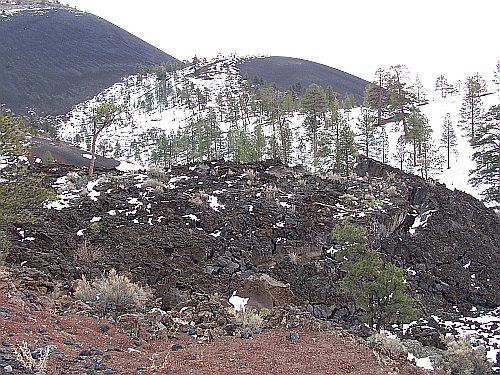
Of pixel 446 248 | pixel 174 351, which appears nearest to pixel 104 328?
pixel 174 351

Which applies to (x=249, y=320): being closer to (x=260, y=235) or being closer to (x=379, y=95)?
(x=260, y=235)

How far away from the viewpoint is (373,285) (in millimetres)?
12258

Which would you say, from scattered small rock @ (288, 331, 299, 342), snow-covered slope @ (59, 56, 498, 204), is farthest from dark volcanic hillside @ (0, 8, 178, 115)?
scattered small rock @ (288, 331, 299, 342)

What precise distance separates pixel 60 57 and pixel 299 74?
62782 millimetres

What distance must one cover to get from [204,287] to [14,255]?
514cm

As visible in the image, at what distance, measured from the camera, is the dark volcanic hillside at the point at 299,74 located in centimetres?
11694

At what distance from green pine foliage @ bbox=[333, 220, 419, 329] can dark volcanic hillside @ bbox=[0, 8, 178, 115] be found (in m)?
89.7

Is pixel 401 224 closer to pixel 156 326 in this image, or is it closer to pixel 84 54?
pixel 156 326

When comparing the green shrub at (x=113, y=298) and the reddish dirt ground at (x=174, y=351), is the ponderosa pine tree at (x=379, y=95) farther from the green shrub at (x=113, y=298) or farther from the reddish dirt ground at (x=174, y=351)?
the reddish dirt ground at (x=174, y=351)

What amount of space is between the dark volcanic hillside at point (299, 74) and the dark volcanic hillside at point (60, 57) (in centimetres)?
3274

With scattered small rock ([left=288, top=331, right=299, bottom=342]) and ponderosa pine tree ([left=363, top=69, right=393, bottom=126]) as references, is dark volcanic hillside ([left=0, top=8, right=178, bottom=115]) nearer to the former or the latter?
ponderosa pine tree ([left=363, top=69, right=393, bottom=126])

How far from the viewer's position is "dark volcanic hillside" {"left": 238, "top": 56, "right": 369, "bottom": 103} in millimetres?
116938

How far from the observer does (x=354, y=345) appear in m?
6.28

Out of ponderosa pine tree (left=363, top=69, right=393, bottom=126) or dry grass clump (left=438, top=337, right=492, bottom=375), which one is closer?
dry grass clump (left=438, top=337, right=492, bottom=375)
